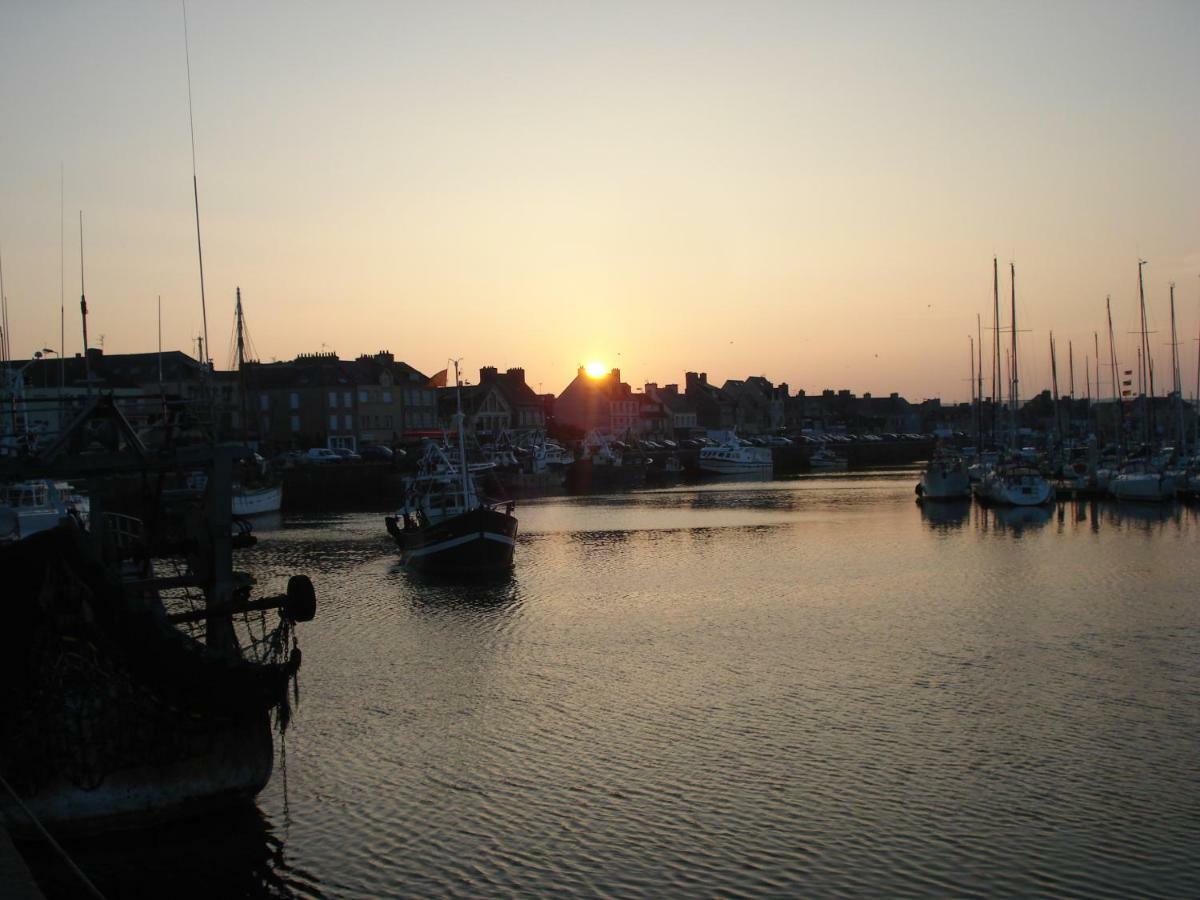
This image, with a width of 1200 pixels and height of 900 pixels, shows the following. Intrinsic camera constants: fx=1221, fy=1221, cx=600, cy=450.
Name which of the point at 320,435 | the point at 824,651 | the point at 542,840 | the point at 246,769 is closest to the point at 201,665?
the point at 246,769

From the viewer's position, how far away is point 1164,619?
109ft

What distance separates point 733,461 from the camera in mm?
137250

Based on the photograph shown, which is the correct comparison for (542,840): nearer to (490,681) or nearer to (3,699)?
(3,699)

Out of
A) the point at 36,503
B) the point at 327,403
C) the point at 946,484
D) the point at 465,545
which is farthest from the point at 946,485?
the point at 327,403

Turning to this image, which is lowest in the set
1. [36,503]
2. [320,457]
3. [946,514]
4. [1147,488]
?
[946,514]

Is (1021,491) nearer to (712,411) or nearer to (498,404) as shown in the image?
(498,404)

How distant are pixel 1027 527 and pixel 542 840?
2014 inches

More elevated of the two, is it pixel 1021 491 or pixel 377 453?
pixel 377 453

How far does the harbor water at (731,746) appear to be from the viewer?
15.9 metres

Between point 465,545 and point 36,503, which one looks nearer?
point 36,503

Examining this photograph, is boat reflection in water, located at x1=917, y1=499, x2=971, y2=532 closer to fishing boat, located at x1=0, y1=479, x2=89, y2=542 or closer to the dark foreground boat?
fishing boat, located at x1=0, y1=479, x2=89, y2=542

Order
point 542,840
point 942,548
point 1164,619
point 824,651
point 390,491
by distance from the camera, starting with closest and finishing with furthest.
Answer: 1. point 542,840
2. point 824,651
3. point 1164,619
4. point 942,548
5. point 390,491

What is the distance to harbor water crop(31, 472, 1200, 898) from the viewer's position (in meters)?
15.9

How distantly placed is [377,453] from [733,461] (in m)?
43.7
